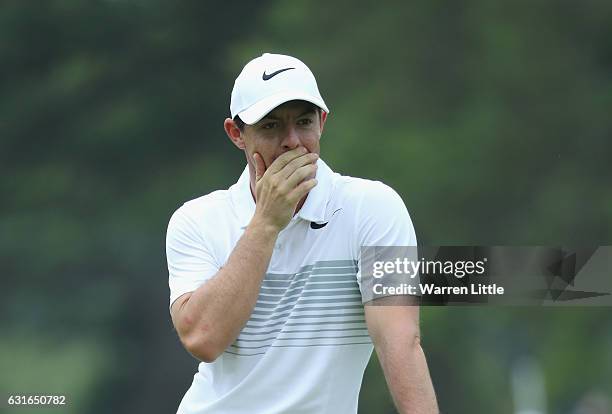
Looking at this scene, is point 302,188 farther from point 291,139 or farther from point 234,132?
point 234,132

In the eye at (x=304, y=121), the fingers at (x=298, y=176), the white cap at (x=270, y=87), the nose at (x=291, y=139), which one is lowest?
the fingers at (x=298, y=176)

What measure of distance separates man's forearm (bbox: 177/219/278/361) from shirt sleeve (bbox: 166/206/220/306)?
0.38 ft

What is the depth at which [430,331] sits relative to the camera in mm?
8203

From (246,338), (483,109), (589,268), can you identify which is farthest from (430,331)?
(246,338)

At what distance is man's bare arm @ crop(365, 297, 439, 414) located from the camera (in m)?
2.48

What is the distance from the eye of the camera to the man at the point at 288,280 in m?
2.57

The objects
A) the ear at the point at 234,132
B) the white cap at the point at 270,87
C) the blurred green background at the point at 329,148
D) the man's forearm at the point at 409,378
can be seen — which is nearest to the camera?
the man's forearm at the point at 409,378

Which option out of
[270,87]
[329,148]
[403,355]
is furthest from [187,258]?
[329,148]

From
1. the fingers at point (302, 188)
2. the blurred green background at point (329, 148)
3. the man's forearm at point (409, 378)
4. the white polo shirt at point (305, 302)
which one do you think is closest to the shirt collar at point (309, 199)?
the white polo shirt at point (305, 302)

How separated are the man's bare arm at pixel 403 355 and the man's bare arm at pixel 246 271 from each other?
28 centimetres

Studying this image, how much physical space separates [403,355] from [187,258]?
22.8 inches

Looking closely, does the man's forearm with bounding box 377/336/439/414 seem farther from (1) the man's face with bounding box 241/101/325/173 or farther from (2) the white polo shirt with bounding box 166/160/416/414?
(1) the man's face with bounding box 241/101/325/173

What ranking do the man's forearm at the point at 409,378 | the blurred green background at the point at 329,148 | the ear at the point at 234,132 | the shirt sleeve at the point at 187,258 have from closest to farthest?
the man's forearm at the point at 409,378, the shirt sleeve at the point at 187,258, the ear at the point at 234,132, the blurred green background at the point at 329,148

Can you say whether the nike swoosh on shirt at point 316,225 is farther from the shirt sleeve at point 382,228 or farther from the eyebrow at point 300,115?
the eyebrow at point 300,115
